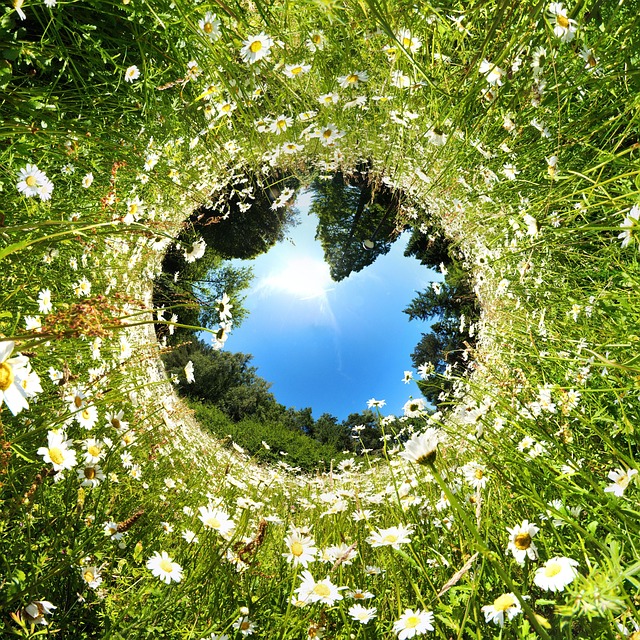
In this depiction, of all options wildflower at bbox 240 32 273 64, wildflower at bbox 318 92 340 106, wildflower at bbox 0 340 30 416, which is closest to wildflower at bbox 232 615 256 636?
wildflower at bbox 0 340 30 416

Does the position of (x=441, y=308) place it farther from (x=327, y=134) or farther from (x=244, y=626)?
(x=244, y=626)

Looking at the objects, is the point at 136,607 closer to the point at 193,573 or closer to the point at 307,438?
the point at 193,573

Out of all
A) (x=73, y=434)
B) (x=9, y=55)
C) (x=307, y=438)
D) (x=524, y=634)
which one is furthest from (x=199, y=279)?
(x=524, y=634)

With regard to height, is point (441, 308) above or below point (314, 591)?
→ above

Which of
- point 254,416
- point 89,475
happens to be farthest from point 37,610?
point 254,416

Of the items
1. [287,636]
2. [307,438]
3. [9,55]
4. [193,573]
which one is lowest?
[287,636]

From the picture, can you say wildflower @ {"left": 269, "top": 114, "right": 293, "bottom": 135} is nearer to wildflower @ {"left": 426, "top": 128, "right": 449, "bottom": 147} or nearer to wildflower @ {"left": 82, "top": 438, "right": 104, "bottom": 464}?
wildflower @ {"left": 426, "top": 128, "right": 449, "bottom": 147}
